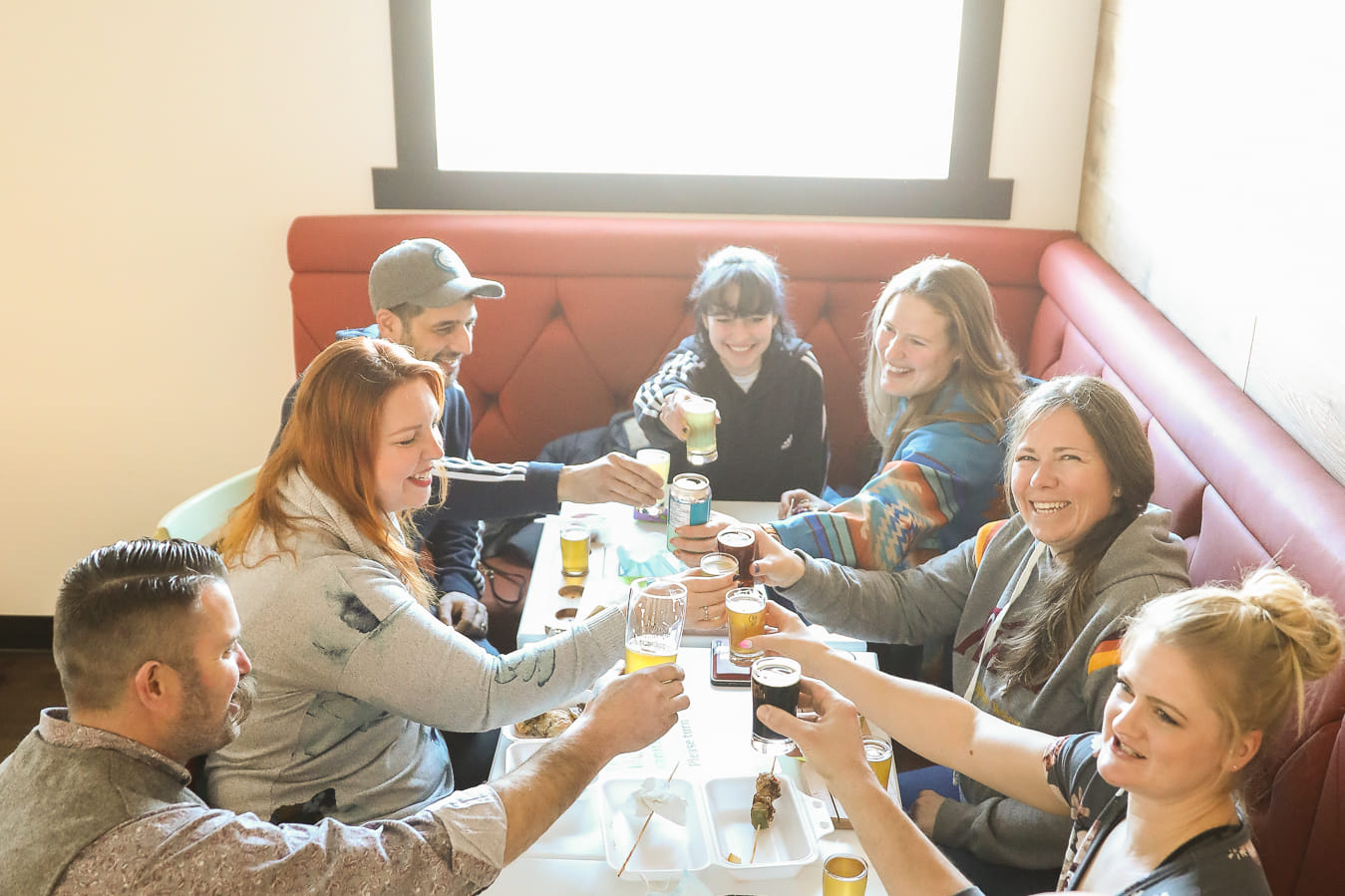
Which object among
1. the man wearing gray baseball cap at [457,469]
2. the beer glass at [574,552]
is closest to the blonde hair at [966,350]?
the man wearing gray baseball cap at [457,469]

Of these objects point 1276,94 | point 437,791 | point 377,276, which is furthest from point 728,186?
point 437,791

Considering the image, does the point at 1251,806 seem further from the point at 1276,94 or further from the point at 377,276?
the point at 377,276

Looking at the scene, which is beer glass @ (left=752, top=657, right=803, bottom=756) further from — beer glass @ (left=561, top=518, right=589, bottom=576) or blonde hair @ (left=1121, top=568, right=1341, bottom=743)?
beer glass @ (left=561, top=518, right=589, bottom=576)

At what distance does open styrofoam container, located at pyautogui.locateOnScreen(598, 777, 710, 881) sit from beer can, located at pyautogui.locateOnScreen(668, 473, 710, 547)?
70 cm

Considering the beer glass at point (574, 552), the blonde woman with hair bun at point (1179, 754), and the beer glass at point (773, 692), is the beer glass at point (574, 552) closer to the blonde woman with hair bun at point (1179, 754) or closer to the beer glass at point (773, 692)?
the beer glass at point (773, 692)

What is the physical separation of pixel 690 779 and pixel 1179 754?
769 millimetres

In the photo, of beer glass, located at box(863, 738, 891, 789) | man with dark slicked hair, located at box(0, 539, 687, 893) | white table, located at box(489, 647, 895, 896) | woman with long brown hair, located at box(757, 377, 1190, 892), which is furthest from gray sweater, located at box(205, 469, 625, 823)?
woman with long brown hair, located at box(757, 377, 1190, 892)

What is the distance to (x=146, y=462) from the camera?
4.01 meters

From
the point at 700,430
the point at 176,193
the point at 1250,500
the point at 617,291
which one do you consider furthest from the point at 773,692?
the point at 176,193

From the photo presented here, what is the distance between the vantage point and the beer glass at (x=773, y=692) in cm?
181

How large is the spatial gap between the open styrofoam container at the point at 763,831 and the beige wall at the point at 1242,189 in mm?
999

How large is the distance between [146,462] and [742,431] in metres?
2.12

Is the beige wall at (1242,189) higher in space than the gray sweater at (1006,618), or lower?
higher

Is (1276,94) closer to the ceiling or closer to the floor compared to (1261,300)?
closer to the ceiling
